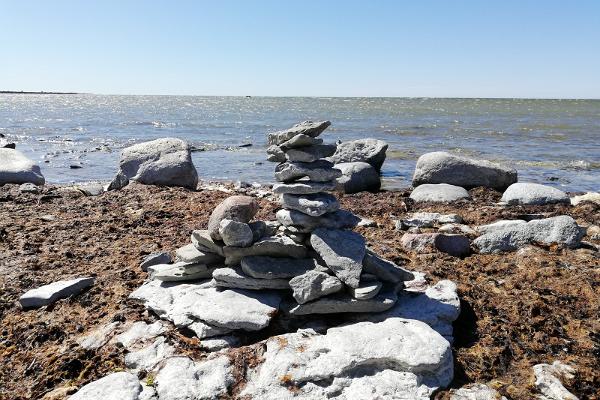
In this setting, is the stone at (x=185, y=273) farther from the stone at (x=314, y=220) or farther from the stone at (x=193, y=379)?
the stone at (x=193, y=379)

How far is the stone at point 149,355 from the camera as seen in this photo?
16.6 feet

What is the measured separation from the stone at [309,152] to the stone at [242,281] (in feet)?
4.69

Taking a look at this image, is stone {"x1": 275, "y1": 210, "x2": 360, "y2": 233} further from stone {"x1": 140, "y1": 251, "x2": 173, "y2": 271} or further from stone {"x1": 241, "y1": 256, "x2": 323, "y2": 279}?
stone {"x1": 140, "y1": 251, "x2": 173, "y2": 271}

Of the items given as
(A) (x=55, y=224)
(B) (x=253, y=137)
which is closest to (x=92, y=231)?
(A) (x=55, y=224)

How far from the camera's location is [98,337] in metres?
5.62

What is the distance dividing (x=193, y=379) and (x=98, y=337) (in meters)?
1.50

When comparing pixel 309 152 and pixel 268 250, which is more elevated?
pixel 309 152

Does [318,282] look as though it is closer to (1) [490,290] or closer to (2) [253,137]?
(1) [490,290]

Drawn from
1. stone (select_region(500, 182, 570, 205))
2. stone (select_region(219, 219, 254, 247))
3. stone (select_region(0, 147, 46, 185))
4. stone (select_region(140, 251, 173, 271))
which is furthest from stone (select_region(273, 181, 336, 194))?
stone (select_region(0, 147, 46, 185))

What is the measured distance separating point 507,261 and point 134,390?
5.47m

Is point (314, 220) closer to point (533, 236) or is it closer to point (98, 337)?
point (98, 337)

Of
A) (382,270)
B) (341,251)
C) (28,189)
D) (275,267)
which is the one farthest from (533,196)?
Answer: (28,189)

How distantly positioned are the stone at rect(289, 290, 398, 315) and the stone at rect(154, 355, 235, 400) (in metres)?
1.02

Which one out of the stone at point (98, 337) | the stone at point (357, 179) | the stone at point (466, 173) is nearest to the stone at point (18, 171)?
the stone at point (357, 179)
